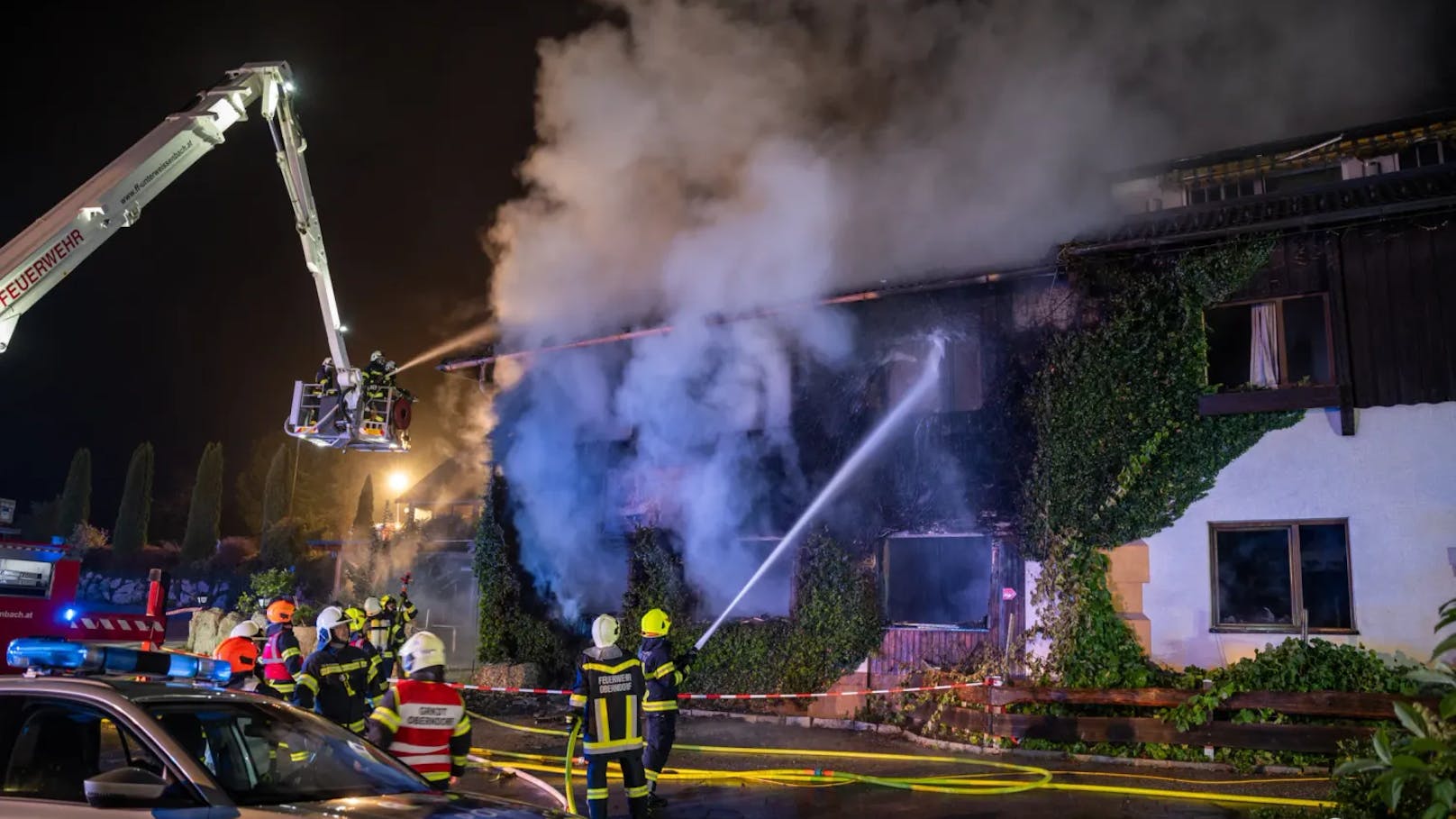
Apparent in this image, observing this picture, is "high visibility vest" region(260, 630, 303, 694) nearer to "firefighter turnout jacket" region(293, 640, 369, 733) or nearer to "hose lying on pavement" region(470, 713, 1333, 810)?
"firefighter turnout jacket" region(293, 640, 369, 733)

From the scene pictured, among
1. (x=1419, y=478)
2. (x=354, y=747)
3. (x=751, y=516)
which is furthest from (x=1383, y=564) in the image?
(x=354, y=747)

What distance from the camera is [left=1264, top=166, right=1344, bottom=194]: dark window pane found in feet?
43.2

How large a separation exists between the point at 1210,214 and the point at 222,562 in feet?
141

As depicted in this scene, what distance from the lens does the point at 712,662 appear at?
582 inches

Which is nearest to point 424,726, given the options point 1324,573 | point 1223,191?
point 1324,573

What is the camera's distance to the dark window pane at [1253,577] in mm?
11328

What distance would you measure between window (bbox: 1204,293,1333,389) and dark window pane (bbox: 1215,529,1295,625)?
1889 mm

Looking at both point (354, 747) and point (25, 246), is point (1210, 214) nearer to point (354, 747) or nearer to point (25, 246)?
point (354, 747)

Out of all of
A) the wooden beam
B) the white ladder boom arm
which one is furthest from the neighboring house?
the white ladder boom arm

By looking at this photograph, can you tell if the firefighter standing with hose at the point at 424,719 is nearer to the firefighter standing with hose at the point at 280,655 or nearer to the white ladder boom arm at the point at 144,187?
the firefighter standing with hose at the point at 280,655

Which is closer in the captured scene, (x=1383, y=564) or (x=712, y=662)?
(x=1383, y=564)

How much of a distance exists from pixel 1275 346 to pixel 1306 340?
0.43 meters

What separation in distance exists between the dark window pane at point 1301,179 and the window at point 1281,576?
4886 mm

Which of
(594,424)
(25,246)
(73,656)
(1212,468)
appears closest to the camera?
(73,656)
